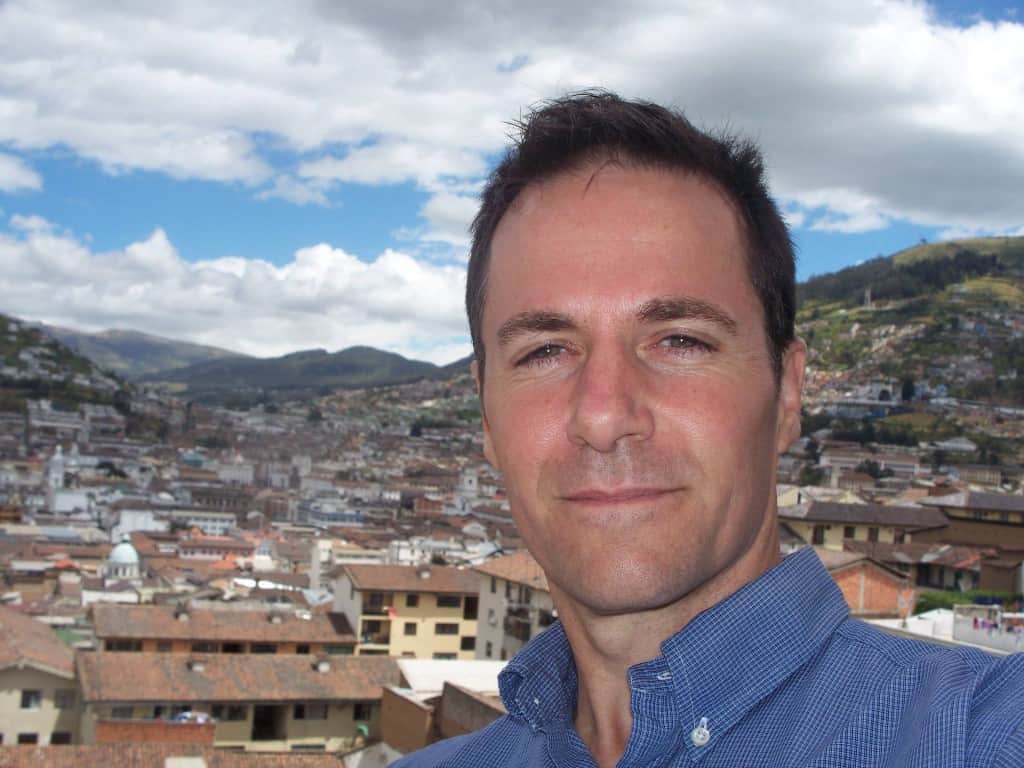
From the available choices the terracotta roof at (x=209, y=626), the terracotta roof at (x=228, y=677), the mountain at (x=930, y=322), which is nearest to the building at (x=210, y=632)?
the terracotta roof at (x=209, y=626)

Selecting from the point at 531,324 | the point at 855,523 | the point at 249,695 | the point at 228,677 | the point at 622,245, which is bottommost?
the point at 249,695

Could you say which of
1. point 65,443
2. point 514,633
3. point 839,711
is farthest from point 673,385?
point 65,443

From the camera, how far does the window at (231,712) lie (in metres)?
19.3

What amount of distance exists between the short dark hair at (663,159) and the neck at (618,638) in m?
0.29

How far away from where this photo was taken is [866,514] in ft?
95.8

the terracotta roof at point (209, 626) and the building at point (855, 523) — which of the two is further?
the building at point (855, 523)

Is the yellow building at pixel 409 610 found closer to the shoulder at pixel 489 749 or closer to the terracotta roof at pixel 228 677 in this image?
the terracotta roof at pixel 228 677

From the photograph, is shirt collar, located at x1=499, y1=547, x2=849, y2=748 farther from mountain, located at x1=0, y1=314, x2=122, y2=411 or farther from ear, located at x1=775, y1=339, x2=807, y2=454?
mountain, located at x1=0, y1=314, x2=122, y2=411

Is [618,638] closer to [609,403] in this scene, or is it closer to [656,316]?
[609,403]

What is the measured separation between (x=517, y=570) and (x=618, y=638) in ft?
70.8

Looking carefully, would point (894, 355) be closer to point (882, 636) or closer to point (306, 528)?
point (306, 528)

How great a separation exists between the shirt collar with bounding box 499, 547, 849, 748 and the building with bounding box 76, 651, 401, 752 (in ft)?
60.6

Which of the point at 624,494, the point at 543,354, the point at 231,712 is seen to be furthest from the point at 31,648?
the point at 624,494

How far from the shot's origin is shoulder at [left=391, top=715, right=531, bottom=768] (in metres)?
1.62
